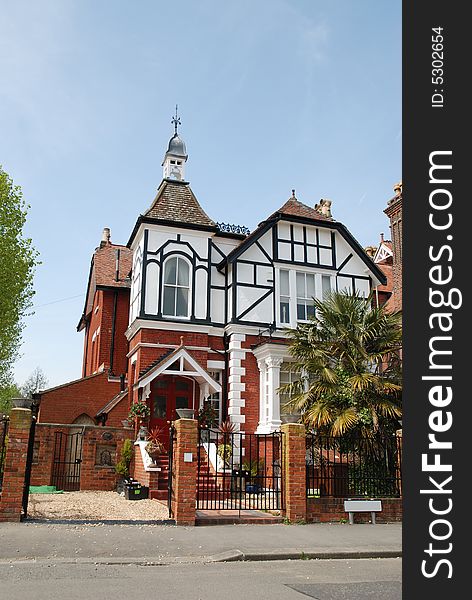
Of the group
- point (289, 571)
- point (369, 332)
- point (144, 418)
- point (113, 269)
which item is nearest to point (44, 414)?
point (144, 418)

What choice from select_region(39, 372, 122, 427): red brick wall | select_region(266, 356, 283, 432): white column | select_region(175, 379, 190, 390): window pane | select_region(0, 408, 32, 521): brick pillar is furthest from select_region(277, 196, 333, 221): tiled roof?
select_region(0, 408, 32, 521): brick pillar

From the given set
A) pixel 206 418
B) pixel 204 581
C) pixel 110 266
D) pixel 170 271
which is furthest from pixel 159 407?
pixel 204 581

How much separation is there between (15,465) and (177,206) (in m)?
12.8

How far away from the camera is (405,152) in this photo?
4.11 metres

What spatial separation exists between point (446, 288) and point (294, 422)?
1075 centimetres

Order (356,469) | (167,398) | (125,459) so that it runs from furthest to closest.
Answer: (167,398) < (125,459) < (356,469)

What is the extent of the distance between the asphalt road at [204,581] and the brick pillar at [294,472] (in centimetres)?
350

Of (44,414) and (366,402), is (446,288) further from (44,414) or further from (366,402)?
(44,414)

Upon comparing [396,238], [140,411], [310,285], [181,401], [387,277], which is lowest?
[140,411]

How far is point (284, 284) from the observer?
23.0 m

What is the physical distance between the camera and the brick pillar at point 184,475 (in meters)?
12.7

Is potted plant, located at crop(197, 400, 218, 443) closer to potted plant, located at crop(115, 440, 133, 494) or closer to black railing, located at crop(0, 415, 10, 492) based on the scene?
potted plant, located at crop(115, 440, 133, 494)

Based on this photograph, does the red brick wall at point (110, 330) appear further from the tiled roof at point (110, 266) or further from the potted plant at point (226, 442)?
the potted plant at point (226, 442)

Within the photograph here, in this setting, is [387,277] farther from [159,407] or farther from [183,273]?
[159,407]
